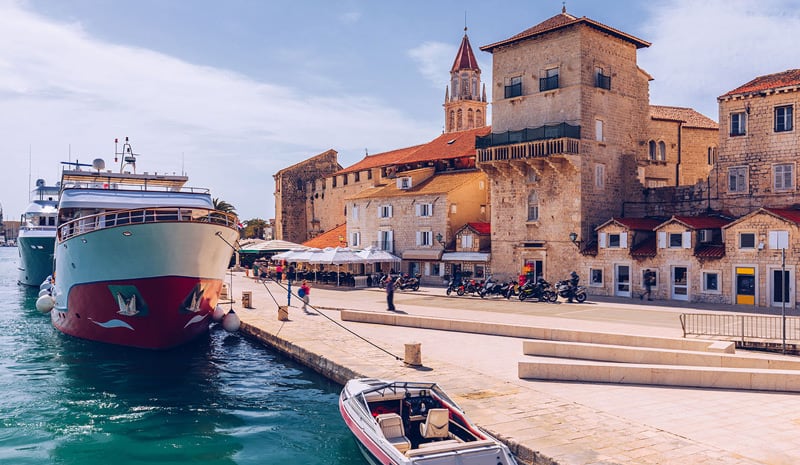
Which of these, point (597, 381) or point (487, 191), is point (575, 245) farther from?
point (597, 381)

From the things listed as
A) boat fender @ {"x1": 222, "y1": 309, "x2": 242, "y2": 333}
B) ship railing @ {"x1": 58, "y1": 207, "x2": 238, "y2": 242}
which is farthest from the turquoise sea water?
ship railing @ {"x1": 58, "y1": 207, "x2": 238, "y2": 242}

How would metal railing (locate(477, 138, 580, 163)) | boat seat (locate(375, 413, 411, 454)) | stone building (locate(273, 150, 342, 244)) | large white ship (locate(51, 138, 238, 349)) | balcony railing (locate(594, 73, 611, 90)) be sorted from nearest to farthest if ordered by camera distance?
boat seat (locate(375, 413, 411, 454))
large white ship (locate(51, 138, 238, 349))
metal railing (locate(477, 138, 580, 163))
balcony railing (locate(594, 73, 611, 90))
stone building (locate(273, 150, 342, 244))

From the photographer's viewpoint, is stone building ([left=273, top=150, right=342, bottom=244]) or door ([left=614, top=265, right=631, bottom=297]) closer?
door ([left=614, top=265, right=631, bottom=297])

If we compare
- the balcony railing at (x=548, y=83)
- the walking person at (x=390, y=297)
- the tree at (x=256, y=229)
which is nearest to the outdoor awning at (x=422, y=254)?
the balcony railing at (x=548, y=83)

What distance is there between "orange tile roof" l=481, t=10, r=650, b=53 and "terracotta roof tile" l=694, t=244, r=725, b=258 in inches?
569

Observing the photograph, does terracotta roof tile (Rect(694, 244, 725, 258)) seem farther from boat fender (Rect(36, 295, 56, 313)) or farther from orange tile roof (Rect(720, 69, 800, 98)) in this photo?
boat fender (Rect(36, 295, 56, 313))

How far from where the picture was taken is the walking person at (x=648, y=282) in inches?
1256

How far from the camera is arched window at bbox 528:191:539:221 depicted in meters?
38.5

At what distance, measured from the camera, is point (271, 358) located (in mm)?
21719

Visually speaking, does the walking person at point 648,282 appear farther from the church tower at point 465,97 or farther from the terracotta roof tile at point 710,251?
the church tower at point 465,97

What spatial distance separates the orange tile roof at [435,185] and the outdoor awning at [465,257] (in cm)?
477

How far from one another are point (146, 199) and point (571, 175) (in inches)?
916

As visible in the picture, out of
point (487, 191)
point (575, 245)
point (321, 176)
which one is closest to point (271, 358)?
point (575, 245)

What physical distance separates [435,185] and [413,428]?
121 feet
